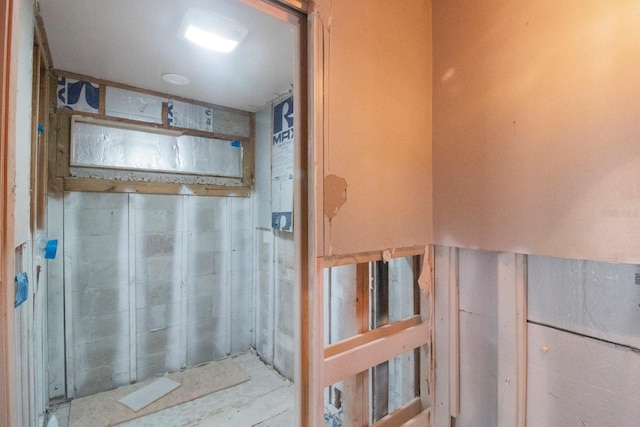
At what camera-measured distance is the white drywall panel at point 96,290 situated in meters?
2.30

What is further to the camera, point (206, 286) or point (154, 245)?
point (206, 286)

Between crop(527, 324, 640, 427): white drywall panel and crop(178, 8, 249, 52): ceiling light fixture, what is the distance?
2.07 m

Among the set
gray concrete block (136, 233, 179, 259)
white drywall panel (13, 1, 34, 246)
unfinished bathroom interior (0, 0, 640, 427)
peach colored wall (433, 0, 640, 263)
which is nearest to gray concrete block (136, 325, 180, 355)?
gray concrete block (136, 233, 179, 259)

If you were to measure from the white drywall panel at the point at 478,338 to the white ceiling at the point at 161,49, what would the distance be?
4.88ft

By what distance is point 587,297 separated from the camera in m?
0.96

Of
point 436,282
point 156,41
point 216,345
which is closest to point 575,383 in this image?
point 436,282

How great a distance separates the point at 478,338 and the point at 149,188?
8.89ft

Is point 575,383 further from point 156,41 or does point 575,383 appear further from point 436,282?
point 156,41

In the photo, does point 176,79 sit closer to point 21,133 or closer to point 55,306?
point 21,133

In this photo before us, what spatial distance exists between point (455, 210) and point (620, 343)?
65 cm

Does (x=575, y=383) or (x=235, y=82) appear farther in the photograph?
(x=235, y=82)

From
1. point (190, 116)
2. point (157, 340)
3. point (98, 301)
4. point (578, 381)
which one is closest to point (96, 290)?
point (98, 301)

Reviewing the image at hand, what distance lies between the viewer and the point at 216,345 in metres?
2.95

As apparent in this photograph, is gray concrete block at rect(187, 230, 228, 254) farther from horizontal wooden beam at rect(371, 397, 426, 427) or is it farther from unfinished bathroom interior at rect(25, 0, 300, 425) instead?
horizontal wooden beam at rect(371, 397, 426, 427)
